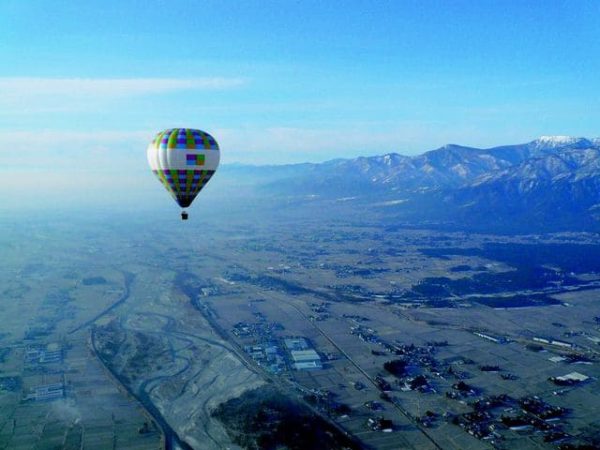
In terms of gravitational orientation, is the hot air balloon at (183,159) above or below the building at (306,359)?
above

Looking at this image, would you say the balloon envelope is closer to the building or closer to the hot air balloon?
the hot air balloon

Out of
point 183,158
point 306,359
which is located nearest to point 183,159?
point 183,158

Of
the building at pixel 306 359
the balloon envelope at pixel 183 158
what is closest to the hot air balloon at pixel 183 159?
the balloon envelope at pixel 183 158

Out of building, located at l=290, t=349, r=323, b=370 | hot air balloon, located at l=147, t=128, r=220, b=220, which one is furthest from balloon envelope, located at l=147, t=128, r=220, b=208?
building, located at l=290, t=349, r=323, b=370

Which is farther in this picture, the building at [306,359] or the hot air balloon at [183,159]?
the building at [306,359]

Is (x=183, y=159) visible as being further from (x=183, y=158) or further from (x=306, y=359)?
(x=306, y=359)

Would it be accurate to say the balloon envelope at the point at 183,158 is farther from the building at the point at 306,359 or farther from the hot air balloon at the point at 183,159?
the building at the point at 306,359

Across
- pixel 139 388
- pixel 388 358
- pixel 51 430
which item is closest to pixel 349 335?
pixel 388 358

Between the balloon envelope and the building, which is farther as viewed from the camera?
the building
